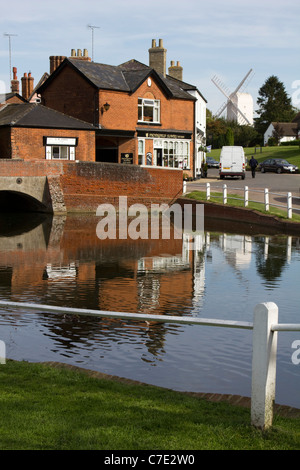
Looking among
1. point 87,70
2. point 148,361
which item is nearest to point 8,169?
point 87,70

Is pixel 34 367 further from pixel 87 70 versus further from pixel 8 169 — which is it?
pixel 87 70

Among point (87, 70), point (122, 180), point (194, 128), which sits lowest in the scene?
point (122, 180)

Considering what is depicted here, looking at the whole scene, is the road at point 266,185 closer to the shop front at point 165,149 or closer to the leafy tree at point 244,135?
the shop front at point 165,149

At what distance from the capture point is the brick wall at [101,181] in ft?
120

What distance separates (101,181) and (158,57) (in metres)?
18.2

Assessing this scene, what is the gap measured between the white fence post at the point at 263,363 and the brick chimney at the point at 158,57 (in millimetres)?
48625

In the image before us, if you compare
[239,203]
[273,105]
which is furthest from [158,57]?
[273,105]

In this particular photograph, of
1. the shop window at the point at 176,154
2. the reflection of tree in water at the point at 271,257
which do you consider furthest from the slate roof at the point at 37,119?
the reflection of tree in water at the point at 271,257

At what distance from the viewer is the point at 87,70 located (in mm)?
44688

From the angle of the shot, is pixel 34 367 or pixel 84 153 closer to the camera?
pixel 34 367

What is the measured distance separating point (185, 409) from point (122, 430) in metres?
0.93

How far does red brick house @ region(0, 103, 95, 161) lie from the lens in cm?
3878

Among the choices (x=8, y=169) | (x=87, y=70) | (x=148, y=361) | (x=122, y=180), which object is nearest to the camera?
(x=148, y=361)
